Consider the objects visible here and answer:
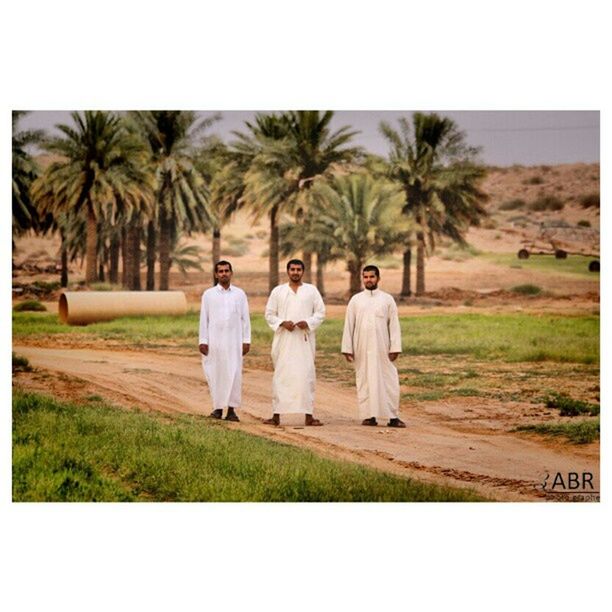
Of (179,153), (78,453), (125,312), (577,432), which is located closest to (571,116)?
(577,432)

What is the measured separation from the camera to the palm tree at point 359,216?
47.4 feet

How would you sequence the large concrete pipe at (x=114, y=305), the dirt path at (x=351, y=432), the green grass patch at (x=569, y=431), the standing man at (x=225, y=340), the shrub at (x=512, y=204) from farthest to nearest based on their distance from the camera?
the large concrete pipe at (x=114, y=305)
the shrub at (x=512, y=204)
the standing man at (x=225, y=340)
the green grass patch at (x=569, y=431)
the dirt path at (x=351, y=432)

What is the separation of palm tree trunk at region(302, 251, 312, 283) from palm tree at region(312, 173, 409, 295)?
0.89 ft

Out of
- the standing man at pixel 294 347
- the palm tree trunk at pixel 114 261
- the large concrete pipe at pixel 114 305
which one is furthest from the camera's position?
the palm tree trunk at pixel 114 261

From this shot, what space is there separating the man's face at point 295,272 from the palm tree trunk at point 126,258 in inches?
73.4

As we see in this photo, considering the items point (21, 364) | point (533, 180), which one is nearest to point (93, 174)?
point (21, 364)

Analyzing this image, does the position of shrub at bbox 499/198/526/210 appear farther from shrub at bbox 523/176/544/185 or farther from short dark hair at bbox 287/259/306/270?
short dark hair at bbox 287/259/306/270

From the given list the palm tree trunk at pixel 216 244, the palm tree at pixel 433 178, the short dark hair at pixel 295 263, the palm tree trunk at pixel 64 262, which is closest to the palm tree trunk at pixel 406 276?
the palm tree at pixel 433 178

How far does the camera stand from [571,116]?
45.1ft

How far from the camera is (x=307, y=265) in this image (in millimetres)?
14414

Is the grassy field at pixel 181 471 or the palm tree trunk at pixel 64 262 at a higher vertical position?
the palm tree trunk at pixel 64 262

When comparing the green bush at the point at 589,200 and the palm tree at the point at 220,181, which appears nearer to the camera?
the green bush at the point at 589,200

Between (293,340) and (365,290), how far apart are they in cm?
99

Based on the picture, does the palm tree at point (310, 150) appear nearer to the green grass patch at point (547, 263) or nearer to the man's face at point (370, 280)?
the man's face at point (370, 280)
